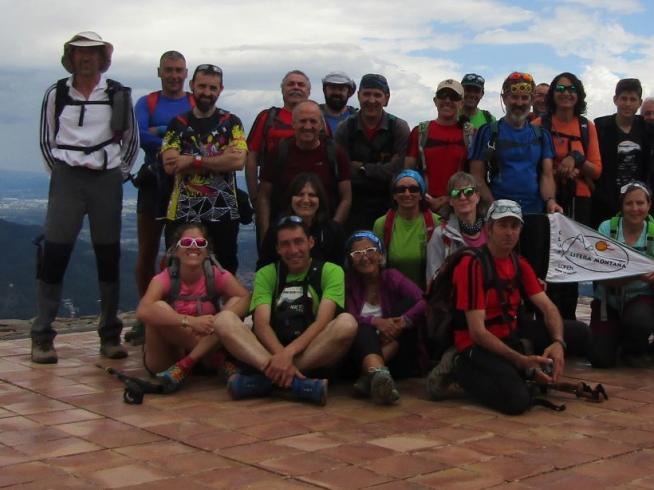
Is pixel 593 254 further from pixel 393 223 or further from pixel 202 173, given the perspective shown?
pixel 202 173

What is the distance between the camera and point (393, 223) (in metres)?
7.16

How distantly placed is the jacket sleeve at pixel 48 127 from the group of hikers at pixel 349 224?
0.01m

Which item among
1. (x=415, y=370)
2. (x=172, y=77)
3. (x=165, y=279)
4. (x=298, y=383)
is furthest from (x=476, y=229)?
(x=172, y=77)

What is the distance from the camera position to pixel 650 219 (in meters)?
7.48

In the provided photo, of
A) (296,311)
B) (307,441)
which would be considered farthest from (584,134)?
(307,441)

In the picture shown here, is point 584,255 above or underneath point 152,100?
underneath

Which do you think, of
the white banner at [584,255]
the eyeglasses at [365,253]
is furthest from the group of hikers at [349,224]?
the white banner at [584,255]

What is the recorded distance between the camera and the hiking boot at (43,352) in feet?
24.5

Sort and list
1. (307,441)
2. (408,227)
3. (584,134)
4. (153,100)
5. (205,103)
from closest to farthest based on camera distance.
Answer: (307,441), (408,227), (205,103), (584,134), (153,100)

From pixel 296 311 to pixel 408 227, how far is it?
1165 mm

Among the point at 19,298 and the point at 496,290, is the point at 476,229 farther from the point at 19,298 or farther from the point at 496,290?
the point at 19,298

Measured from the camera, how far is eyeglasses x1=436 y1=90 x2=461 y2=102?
7.44m

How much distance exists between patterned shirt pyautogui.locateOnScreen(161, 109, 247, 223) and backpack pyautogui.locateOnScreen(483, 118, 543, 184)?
1815mm

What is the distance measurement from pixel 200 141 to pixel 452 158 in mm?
1909
